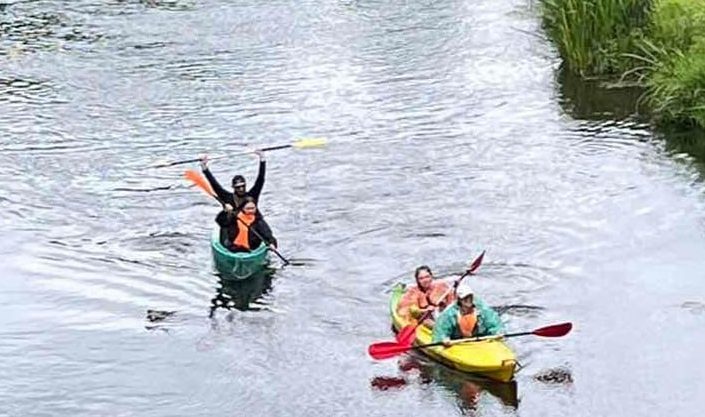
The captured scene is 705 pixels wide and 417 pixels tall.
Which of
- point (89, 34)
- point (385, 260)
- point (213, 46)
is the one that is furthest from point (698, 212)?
point (89, 34)

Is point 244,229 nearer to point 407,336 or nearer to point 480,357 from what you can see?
point 407,336

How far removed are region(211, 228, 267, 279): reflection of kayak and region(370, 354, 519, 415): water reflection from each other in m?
3.66

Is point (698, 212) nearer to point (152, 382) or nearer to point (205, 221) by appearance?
point (205, 221)

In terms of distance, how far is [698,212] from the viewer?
21.1 m

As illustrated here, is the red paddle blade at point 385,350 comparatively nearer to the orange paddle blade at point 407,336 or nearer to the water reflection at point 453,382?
the orange paddle blade at point 407,336

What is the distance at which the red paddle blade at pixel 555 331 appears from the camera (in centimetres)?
1616

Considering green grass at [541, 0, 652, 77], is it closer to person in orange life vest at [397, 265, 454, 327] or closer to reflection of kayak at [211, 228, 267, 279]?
reflection of kayak at [211, 228, 267, 279]

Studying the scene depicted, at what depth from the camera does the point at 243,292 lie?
1939 cm

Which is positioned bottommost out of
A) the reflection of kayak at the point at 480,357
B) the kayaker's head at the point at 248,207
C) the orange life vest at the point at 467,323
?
the reflection of kayak at the point at 480,357

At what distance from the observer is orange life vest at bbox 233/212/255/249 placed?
2000cm

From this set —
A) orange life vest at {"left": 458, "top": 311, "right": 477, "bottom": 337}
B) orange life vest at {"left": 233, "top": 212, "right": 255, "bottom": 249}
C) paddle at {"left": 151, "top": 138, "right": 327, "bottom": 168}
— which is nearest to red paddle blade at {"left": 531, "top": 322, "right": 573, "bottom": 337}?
orange life vest at {"left": 458, "top": 311, "right": 477, "bottom": 337}

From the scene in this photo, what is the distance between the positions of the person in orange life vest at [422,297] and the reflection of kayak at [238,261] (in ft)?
9.50

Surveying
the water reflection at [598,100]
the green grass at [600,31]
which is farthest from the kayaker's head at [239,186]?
the green grass at [600,31]

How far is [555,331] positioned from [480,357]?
3.13ft
